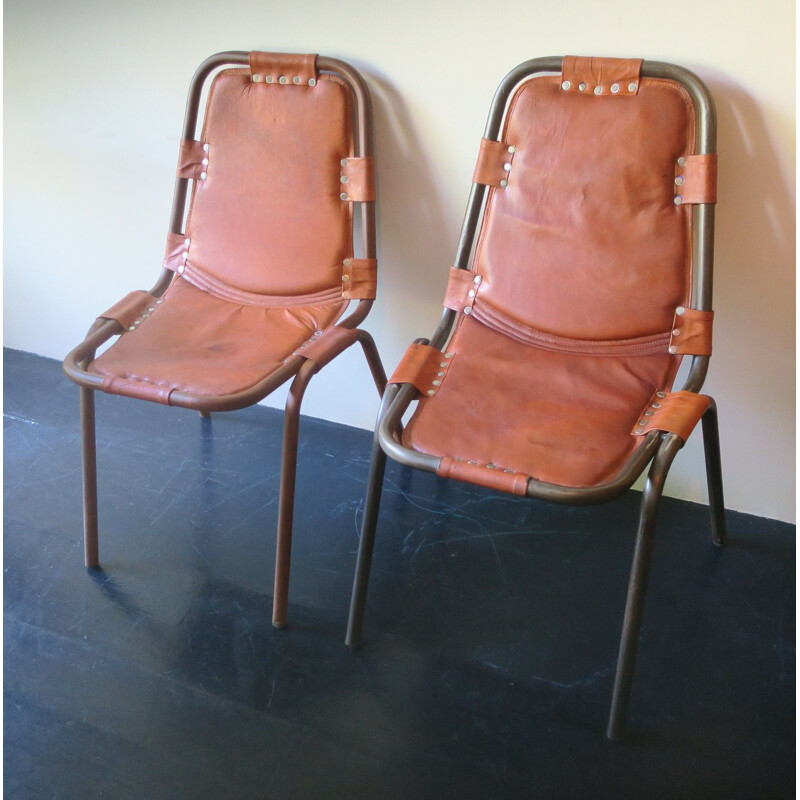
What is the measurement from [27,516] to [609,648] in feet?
4.33

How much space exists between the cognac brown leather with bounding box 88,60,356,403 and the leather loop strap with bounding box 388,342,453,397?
260 mm

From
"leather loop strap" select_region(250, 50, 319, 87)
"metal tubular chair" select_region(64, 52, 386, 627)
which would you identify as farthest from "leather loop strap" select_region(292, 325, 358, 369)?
"leather loop strap" select_region(250, 50, 319, 87)

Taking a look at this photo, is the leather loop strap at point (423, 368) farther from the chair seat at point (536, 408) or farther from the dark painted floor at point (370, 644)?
the dark painted floor at point (370, 644)

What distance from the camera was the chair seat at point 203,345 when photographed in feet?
5.39

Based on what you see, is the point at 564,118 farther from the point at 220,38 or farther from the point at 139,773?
the point at 139,773

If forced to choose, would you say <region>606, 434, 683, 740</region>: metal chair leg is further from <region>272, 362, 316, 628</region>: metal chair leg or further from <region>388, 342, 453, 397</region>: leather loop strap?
<region>272, 362, 316, 628</region>: metal chair leg

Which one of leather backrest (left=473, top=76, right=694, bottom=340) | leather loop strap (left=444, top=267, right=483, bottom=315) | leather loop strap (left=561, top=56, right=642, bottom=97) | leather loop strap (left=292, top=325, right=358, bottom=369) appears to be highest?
leather loop strap (left=561, top=56, right=642, bottom=97)

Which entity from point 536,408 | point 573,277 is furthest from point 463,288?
point 536,408

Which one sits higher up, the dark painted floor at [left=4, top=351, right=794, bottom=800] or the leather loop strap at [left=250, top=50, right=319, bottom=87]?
the leather loop strap at [left=250, top=50, right=319, bottom=87]

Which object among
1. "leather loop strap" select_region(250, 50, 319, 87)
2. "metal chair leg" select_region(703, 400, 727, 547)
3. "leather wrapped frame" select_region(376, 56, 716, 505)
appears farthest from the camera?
"leather loop strap" select_region(250, 50, 319, 87)

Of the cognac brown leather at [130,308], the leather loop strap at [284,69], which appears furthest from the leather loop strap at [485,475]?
the leather loop strap at [284,69]

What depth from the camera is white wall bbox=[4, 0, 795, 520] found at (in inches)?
64.8

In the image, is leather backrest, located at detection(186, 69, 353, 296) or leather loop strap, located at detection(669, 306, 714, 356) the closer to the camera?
leather loop strap, located at detection(669, 306, 714, 356)

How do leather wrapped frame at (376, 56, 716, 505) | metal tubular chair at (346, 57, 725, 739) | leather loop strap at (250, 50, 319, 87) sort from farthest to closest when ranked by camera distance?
leather loop strap at (250, 50, 319, 87) < metal tubular chair at (346, 57, 725, 739) < leather wrapped frame at (376, 56, 716, 505)
